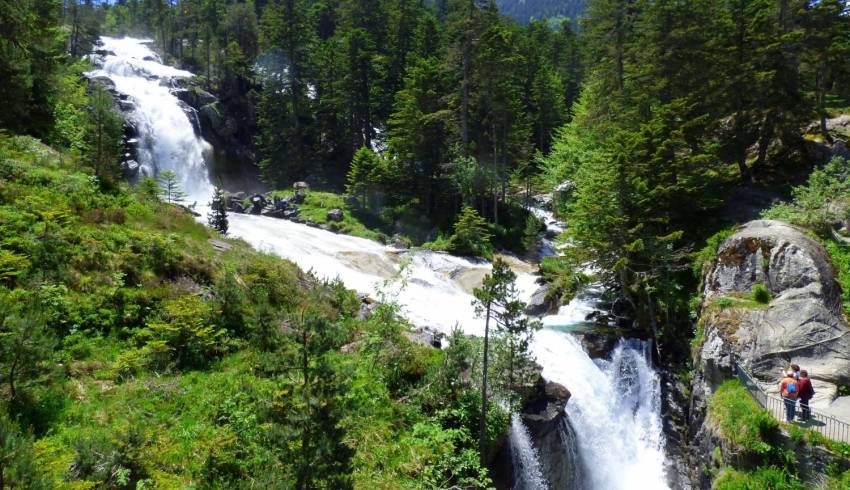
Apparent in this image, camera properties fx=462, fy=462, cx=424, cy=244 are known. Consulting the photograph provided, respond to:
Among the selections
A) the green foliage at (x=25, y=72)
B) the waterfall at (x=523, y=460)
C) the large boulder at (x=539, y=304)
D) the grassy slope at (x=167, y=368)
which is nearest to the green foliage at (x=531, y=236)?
A: the large boulder at (x=539, y=304)

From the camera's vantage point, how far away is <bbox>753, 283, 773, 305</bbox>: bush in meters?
15.5

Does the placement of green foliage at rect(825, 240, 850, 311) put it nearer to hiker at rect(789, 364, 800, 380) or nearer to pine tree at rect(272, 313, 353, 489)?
hiker at rect(789, 364, 800, 380)

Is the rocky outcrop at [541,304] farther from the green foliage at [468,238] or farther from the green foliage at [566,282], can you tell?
the green foliage at [468,238]

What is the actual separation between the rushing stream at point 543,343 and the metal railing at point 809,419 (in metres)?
4.10

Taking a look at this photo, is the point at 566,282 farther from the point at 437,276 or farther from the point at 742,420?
the point at 742,420

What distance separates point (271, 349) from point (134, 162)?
34812 mm

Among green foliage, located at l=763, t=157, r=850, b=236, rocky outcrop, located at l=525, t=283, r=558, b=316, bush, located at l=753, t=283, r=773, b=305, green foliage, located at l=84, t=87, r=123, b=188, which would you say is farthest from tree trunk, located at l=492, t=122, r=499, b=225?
green foliage, located at l=84, t=87, r=123, b=188

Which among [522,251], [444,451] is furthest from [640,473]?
[522,251]

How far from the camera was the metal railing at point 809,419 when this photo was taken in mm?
10922

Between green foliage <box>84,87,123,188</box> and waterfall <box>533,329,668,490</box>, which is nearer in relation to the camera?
waterfall <box>533,329,668,490</box>

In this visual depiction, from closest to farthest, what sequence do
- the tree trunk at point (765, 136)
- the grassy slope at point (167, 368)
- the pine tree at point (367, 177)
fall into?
the grassy slope at point (167, 368) → the tree trunk at point (765, 136) → the pine tree at point (367, 177)

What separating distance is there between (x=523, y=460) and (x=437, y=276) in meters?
13.6

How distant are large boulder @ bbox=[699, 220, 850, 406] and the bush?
0.22 m

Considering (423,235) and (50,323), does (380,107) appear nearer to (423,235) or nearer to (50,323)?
(423,235)
